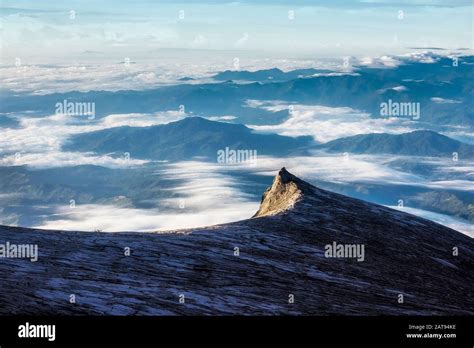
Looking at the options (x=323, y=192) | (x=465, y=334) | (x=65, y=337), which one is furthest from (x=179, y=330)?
(x=323, y=192)

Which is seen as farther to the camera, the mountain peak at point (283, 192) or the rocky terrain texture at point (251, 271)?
the mountain peak at point (283, 192)

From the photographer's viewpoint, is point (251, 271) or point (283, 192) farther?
point (283, 192)

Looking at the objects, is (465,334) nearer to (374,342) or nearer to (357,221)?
(374,342)

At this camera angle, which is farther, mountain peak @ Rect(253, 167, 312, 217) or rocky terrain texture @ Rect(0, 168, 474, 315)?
mountain peak @ Rect(253, 167, 312, 217)
